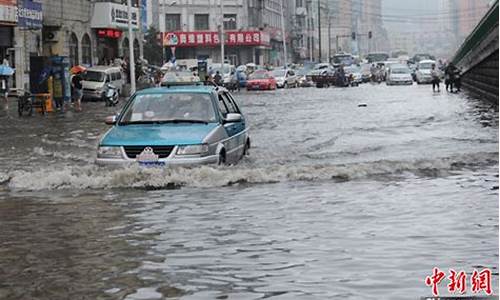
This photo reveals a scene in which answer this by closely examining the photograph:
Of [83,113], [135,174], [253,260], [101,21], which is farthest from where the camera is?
[101,21]

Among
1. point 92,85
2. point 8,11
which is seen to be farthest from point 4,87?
point 92,85

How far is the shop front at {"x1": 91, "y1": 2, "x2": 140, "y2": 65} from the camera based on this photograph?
6147cm

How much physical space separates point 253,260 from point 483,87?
35053 millimetres

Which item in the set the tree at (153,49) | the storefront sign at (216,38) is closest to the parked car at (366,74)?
the storefront sign at (216,38)

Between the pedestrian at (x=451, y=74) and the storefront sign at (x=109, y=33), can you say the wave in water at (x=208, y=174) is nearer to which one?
the pedestrian at (x=451, y=74)

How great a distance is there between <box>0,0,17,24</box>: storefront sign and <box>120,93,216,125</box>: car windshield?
28.1 m

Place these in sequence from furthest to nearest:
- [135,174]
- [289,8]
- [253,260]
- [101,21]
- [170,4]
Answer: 1. [289,8]
2. [170,4]
3. [101,21]
4. [135,174]
5. [253,260]

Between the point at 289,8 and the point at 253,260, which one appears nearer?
the point at 253,260

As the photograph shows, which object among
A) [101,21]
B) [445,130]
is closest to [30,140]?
[445,130]

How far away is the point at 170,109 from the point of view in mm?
15539

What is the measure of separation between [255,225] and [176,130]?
4371 mm

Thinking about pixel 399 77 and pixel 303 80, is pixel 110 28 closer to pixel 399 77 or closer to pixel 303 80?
pixel 303 80

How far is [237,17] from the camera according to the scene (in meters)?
110

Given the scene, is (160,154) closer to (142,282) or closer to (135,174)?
(135,174)
